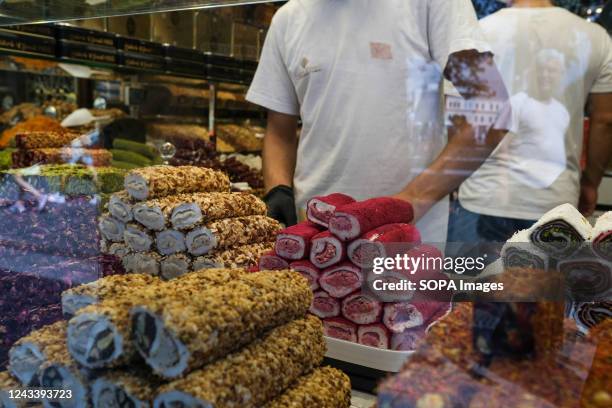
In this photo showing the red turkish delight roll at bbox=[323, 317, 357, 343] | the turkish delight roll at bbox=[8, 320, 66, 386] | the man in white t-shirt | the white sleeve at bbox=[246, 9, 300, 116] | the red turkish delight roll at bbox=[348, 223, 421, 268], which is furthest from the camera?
the white sleeve at bbox=[246, 9, 300, 116]

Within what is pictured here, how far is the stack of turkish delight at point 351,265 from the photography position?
1293 mm

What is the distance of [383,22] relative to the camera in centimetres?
226

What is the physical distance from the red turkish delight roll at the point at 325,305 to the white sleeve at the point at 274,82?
4.60 feet

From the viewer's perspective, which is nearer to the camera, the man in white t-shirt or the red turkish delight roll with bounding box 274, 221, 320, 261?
the red turkish delight roll with bounding box 274, 221, 320, 261

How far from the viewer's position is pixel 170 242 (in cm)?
172

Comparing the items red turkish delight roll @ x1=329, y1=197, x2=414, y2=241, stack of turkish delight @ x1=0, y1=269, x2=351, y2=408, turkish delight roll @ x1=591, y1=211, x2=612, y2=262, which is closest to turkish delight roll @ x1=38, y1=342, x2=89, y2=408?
stack of turkish delight @ x1=0, y1=269, x2=351, y2=408

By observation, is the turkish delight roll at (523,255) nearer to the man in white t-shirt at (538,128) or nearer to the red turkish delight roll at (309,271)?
the red turkish delight roll at (309,271)

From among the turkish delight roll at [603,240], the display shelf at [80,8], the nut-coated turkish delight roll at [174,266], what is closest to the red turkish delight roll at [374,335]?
the turkish delight roll at [603,240]

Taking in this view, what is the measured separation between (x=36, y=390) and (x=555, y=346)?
2.64ft

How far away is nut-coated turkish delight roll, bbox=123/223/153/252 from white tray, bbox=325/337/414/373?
0.64 meters

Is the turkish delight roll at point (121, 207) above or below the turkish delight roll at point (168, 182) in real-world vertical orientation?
below

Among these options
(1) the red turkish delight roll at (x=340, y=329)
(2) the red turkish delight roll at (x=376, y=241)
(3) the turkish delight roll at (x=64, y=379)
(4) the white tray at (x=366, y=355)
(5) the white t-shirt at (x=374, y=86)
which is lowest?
(4) the white tray at (x=366, y=355)

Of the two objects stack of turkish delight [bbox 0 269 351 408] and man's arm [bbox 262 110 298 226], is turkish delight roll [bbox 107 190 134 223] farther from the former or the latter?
man's arm [bbox 262 110 298 226]

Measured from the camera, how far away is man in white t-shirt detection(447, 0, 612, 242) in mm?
2377
